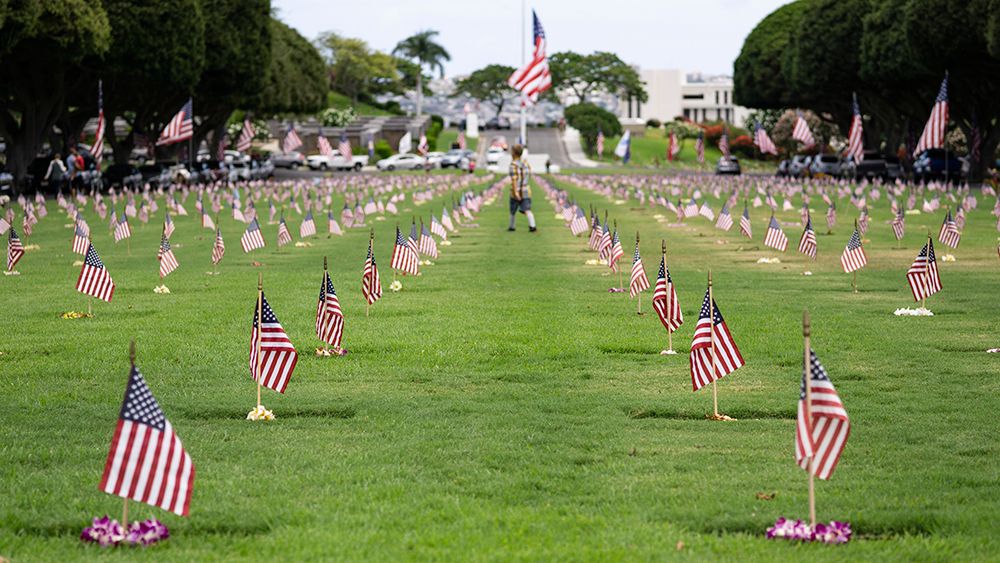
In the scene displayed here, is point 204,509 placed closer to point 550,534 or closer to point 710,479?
point 550,534

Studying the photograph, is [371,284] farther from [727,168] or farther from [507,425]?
[727,168]

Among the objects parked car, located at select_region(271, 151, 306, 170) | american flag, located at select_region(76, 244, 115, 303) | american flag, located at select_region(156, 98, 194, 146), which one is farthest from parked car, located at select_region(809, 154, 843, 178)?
american flag, located at select_region(76, 244, 115, 303)

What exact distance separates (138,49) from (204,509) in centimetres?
5410

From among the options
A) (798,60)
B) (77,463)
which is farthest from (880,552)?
(798,60)

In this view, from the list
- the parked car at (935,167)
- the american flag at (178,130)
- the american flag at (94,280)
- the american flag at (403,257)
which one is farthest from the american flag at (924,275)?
the parked car at (935,167)

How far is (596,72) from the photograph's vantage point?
17462cm

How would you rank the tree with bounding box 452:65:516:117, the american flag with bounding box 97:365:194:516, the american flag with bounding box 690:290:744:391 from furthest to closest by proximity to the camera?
the tree with bounding box 452:65:516:117
the american flag with bounding box 690:290:744:391
the american flag with bounding box 97:365:194:516

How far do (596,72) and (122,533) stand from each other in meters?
169

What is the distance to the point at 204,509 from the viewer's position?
8578 millimetres

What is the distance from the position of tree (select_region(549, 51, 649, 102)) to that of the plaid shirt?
140 metres

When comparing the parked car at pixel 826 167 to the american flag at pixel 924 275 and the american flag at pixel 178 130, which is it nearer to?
the american flag at pixel 178 130

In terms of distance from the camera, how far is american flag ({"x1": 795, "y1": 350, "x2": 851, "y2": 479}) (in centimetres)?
801

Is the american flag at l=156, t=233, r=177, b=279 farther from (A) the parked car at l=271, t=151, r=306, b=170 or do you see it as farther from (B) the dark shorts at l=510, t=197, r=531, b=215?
(A) the parked car at l=271, t=151, r=306, b=170

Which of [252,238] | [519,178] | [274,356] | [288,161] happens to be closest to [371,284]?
[274,356]
